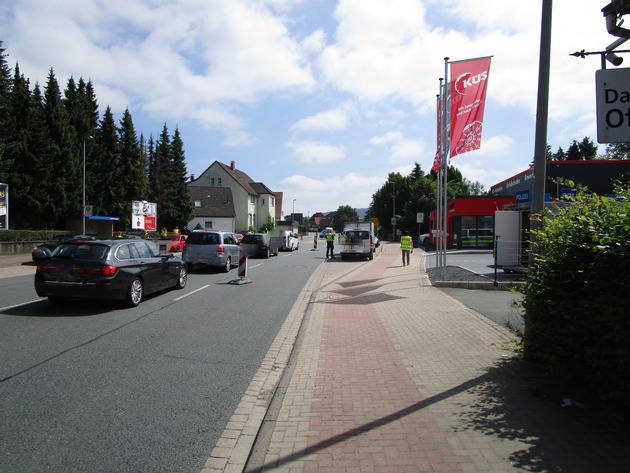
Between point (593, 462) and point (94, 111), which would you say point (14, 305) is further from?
point (94, 111)

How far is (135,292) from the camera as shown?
10.0 meters

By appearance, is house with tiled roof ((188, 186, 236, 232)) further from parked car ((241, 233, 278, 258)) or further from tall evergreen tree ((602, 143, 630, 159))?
tall evergreen tree ((602, 143, 630, 159))

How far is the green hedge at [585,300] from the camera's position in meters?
3.59

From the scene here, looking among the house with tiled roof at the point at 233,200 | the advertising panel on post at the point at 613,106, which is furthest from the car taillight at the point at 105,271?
the house with tiled roof at the point at 233,200

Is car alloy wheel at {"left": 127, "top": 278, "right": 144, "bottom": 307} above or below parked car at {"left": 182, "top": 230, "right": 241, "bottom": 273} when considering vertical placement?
below

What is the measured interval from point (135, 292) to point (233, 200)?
64.2 meters

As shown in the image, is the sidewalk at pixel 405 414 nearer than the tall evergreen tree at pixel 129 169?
Yes

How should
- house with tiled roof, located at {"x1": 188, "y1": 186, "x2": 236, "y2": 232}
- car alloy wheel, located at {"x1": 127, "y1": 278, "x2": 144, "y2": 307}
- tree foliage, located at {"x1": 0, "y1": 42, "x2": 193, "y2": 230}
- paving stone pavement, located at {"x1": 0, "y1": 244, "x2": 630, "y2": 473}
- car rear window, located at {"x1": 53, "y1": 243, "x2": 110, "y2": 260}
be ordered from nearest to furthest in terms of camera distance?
1. paving stone pavement, located at {"x1": 0, "y1": 244, "x2": 630, "y2": 473}
2. car rear window, located at {"x1": 53, "y1": 243, "x2": 110, "y2": 260}
3. car alloy wheel, located at {"x1": 127, "y1": 278, "x2": 144, "y2": 307}
4. tree foliage, located at {"x1": 0, "y1": 42, "x2": 193, "y2": 230}
5. house with tiled roof, located at {"x1": 188, "y1": 186, "x2": 236, "y2": 232}

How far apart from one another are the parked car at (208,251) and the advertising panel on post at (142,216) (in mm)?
24530

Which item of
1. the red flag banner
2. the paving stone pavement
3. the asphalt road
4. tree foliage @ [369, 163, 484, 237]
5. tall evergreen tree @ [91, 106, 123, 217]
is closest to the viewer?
the paving stone pavement

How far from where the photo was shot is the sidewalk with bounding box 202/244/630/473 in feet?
10.8

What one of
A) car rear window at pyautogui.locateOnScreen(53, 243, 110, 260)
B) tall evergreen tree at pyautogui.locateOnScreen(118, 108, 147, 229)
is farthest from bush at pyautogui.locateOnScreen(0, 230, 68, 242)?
car rear window at pyautogui.locateOnScreen(53, 243, 110, 260)

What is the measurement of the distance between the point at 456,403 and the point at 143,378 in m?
3.43

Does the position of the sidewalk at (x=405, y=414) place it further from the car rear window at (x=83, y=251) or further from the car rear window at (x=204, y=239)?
the car rear window at (x=204, y=239)
